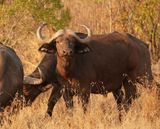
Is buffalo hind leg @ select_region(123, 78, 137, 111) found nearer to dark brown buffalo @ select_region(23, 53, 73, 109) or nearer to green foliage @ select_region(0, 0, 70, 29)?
dark brown buffalo @ select_region(23, 53, 73, 109)

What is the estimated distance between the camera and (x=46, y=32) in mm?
16078

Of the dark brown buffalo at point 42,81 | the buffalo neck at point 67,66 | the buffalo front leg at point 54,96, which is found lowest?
the buffalo front leg at point 54,96

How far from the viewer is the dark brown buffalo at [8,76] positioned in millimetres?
8914

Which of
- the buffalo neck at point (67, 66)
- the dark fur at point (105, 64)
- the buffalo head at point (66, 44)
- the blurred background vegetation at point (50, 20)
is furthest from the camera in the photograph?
the blurred background vegetation at point (50, 20)

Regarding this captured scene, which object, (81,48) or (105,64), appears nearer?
(81,48)

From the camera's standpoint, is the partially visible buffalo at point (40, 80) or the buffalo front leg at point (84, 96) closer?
the buffalo front leg at point (84, 96)

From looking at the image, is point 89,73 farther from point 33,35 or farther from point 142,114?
point 33,35

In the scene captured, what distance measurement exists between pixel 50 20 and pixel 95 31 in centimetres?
308

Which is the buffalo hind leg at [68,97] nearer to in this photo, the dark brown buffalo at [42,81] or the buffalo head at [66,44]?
the dark brown buffalo at [42,81]

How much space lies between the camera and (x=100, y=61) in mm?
10531

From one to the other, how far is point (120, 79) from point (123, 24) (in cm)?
476

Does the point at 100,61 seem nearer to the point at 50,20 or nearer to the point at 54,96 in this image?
the point at 54,96

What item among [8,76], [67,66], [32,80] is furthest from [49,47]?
[8,76]

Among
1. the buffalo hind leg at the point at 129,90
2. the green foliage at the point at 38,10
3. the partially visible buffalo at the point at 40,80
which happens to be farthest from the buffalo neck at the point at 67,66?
the green foliage at the point at 38,10
